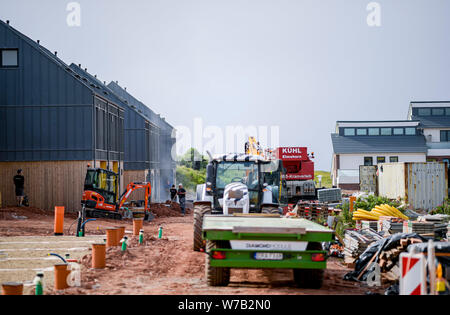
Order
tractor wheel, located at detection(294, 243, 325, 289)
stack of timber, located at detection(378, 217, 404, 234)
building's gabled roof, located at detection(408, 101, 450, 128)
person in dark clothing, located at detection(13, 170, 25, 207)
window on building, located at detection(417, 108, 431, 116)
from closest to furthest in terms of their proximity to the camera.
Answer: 1. tractor wheel, located at detection(294, 243, 325, 289)
2. stack of timber, located at detection(378, 217, 404, 234)
3. person in dark clothing, located at detection(13, 170, 25, 207)
4. building's gabled roof, located at detection(408, 101, 450, 128)
5. window on building, located at detection(417, 108, 431, 116)

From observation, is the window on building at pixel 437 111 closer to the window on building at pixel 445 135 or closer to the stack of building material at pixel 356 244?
the window on building at pixel 445 135

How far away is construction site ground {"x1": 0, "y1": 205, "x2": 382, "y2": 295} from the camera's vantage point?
9.69m

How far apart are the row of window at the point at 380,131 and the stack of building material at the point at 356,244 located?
52.5 m

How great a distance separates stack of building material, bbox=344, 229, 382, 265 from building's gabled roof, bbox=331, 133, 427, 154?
1878 inches

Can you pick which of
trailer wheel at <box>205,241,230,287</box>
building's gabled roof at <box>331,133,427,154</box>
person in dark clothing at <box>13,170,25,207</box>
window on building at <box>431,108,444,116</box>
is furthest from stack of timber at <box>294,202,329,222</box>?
window on building at <box>431,108,444,116</box>

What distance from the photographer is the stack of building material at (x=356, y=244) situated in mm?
13430

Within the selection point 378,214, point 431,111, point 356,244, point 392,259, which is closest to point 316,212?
point 378,214

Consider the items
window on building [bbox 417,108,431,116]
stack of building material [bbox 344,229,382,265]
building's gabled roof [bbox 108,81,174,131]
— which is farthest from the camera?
window on building [bbox 417,108,431,116]

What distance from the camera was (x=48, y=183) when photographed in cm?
3158

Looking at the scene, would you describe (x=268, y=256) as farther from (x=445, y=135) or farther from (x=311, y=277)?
(x=445, y=135)

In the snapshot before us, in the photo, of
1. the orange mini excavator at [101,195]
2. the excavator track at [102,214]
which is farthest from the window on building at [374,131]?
the excavator track at [102,214]

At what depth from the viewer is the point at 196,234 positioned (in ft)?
45.6

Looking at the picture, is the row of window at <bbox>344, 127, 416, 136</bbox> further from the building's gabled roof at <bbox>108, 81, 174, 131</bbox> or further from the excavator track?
the excavator track
